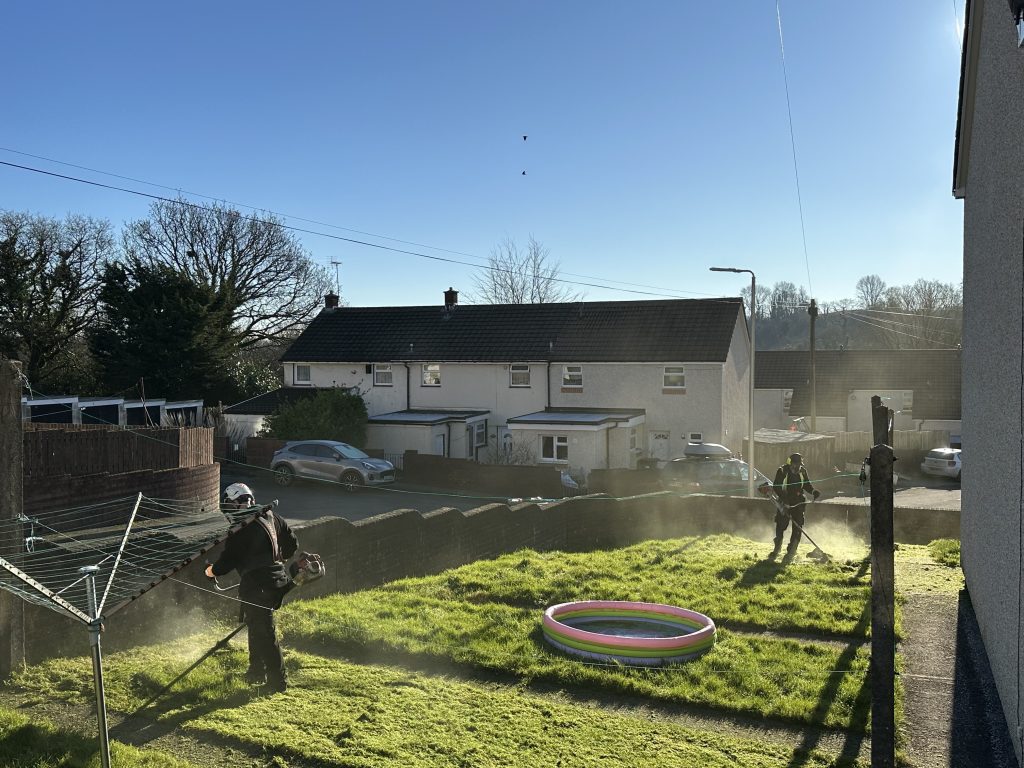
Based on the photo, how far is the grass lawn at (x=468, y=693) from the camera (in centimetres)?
645

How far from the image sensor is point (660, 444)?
119ft

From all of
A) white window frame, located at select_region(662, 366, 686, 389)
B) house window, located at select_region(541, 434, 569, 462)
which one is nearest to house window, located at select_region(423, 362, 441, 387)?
house window, located at select_region(541, 434, 569, 462)

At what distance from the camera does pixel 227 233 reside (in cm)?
5425

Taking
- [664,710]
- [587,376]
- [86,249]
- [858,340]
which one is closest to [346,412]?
[587,376]

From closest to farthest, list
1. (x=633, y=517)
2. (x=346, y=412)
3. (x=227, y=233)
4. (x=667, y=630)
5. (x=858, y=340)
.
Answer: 1. (x=667, y=630)
2. (x=633, y=517)
3. (x=346, y=412)
4. (x=227, y=233)
5. (x=858, y=340)

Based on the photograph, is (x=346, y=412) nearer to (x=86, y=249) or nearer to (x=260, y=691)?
(x=86, y=249)

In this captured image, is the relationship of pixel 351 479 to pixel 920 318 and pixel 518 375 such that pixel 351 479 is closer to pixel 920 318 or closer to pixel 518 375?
pixel 518 375

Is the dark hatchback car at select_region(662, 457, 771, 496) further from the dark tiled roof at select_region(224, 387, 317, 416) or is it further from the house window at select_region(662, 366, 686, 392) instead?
the dark tiled roof at select_region(224, 387, 317, 416)

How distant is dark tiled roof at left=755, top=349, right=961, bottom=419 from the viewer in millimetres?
47156

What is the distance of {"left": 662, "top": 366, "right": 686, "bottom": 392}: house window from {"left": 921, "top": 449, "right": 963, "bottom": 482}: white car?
471 inches

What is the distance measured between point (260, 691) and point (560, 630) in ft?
10.5

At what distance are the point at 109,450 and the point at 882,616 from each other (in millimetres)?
14244

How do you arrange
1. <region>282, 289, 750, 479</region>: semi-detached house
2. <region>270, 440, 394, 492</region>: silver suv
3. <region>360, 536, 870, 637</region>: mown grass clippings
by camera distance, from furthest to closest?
<region>282, 289, 750, 479</region>: semi-detached house
<region>270, 440, 394, 492</region>: silver suv
<region>360, 536, 870, 637</region>: mown grass clippings

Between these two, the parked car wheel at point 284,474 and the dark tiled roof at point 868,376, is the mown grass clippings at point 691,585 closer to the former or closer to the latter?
the parked car wheel at point 284,474
